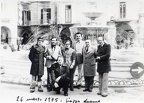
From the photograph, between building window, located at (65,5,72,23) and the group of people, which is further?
building window, located at (65,5,72,23)

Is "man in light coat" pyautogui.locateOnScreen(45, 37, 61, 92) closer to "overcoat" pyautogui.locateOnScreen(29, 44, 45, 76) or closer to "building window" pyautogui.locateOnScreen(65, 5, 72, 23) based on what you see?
"overcoat" pyautogui.locateOnScreen(29, 44, 45, 76)

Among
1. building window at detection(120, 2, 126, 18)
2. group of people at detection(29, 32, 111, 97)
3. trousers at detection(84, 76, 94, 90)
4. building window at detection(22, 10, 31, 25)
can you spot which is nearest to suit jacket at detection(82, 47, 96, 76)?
group of people at detection(29, 32, 111, 97)

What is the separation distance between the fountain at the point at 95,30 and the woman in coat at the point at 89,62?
267 mm

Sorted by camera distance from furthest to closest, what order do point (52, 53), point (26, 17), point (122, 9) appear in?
point (26, 17) < point (122, 9) < point (52, 53)

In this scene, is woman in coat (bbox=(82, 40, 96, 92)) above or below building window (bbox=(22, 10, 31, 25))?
below

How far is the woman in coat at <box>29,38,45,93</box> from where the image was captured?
521 cm

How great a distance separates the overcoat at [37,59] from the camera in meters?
5.20

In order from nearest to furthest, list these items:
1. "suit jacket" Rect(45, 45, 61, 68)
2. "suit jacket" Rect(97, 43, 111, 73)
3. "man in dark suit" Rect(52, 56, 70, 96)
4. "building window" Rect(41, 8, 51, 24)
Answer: "suit jacket" Rect(97, 43, 111, 73)
"man in dark suit" Rect(52, 56, 70, 96)
"suit jacket" Rect(45, 45, 61, 68)
"building window" Rect(41, 8, 51, 24)

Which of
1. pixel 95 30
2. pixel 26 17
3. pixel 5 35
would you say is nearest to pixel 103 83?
pixel 95 30

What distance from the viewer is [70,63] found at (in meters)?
5.05

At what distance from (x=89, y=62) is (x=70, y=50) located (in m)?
0.45

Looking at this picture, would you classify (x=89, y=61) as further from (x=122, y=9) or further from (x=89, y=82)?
(x=122, y=9)

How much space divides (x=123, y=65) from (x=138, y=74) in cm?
37

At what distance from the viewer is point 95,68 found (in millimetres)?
5125
